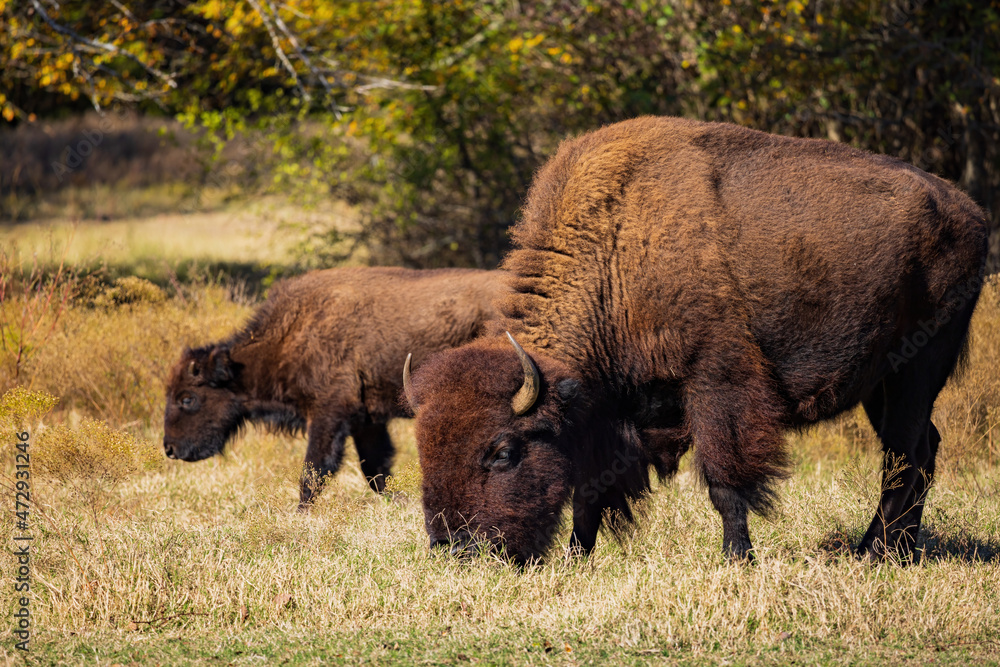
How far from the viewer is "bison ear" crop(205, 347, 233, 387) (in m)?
7.94

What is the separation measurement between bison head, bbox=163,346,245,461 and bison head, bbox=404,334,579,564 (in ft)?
11.7

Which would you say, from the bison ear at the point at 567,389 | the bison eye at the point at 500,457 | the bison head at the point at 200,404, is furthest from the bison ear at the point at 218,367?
the bison ear at the point at 567,389

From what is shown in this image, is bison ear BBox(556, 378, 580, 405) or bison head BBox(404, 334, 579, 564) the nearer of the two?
bison head BBox(404, 334, 579, 564)

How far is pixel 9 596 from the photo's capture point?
4.84 meters

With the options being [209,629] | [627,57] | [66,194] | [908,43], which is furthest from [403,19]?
[66,194]

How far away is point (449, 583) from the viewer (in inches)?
187

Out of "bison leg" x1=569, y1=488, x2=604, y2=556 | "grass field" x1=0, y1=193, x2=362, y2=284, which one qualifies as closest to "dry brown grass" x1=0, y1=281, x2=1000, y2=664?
"bison leg" x1=569, y1=488, x2=604, y2=556

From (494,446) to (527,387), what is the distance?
0.35 metres

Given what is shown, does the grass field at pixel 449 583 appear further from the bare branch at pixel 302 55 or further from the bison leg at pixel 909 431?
the bare branch at pixel 302 55

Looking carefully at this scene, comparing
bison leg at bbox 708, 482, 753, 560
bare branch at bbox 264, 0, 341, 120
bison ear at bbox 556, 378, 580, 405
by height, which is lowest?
bison leg at bbox 708, 482, 753, 560

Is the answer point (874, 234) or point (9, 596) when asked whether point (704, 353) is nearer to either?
point (874, 234)

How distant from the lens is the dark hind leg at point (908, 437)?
5660 millimetres

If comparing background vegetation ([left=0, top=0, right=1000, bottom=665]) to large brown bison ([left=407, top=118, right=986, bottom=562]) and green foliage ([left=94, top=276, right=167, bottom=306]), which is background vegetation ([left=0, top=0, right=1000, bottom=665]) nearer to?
green foliage ([left=94, top=276, right=167, bottom=306])

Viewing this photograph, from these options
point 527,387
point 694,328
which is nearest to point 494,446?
point 527,387
